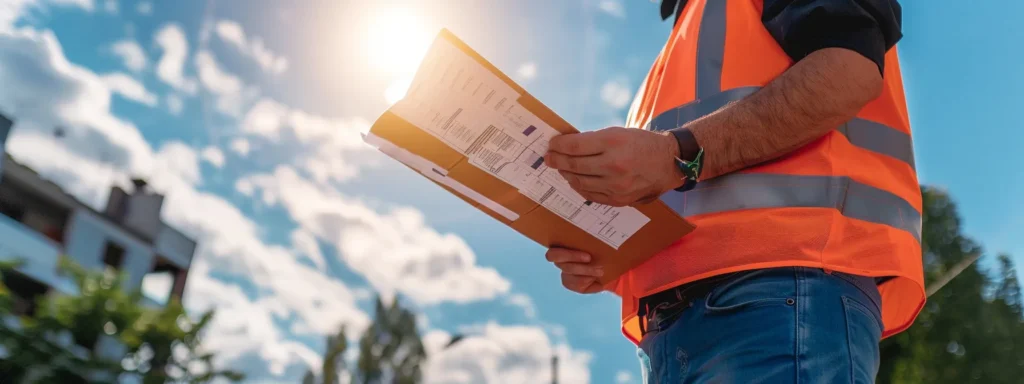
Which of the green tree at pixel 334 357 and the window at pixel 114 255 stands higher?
the window at pixel 114 255

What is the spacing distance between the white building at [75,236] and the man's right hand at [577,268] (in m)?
27.3

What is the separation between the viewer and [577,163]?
154 centimetres

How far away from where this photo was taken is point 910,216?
5.77 feet

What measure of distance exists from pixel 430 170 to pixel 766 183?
74 cm

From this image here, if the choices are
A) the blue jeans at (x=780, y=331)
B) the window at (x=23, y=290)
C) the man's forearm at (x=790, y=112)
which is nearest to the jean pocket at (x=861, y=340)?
the blue jeans at (x=780, y=331)

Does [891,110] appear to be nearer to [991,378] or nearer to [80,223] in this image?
[991,378]

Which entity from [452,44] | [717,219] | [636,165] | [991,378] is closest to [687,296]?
[717,219]

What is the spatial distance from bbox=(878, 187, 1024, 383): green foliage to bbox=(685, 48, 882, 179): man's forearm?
22.4 metres

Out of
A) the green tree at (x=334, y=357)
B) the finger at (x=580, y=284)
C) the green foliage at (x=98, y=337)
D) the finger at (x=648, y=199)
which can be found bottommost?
the finger at (x=648, y=199)

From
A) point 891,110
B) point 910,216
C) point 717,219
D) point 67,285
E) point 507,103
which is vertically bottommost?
point 910,216

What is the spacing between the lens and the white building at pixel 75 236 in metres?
29.6

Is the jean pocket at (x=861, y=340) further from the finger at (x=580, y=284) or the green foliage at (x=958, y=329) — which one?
the green foliage at (x=958, y=329)

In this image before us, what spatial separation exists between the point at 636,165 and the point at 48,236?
1418 inches

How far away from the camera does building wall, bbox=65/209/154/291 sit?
32.2 m
